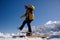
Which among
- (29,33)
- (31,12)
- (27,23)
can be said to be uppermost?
(31,12)

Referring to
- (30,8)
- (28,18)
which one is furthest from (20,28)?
(30,8)

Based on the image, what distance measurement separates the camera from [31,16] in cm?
1055

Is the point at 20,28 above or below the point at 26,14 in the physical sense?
below

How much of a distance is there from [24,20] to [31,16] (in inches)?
23.4

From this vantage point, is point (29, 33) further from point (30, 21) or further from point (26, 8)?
point (26, 8)

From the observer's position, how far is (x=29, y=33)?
10586 millimetres

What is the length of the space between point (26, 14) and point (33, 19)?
0.61m

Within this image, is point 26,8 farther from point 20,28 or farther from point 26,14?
point 20,28

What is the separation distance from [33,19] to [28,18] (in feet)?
1.24

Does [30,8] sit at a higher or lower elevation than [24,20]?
higher

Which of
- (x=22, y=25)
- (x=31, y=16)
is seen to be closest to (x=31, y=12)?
(x=31, y=16)

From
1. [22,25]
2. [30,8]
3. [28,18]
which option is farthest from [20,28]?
[30,8]

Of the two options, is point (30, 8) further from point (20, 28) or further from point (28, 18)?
point (20, 28)

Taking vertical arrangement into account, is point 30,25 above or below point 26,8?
below
